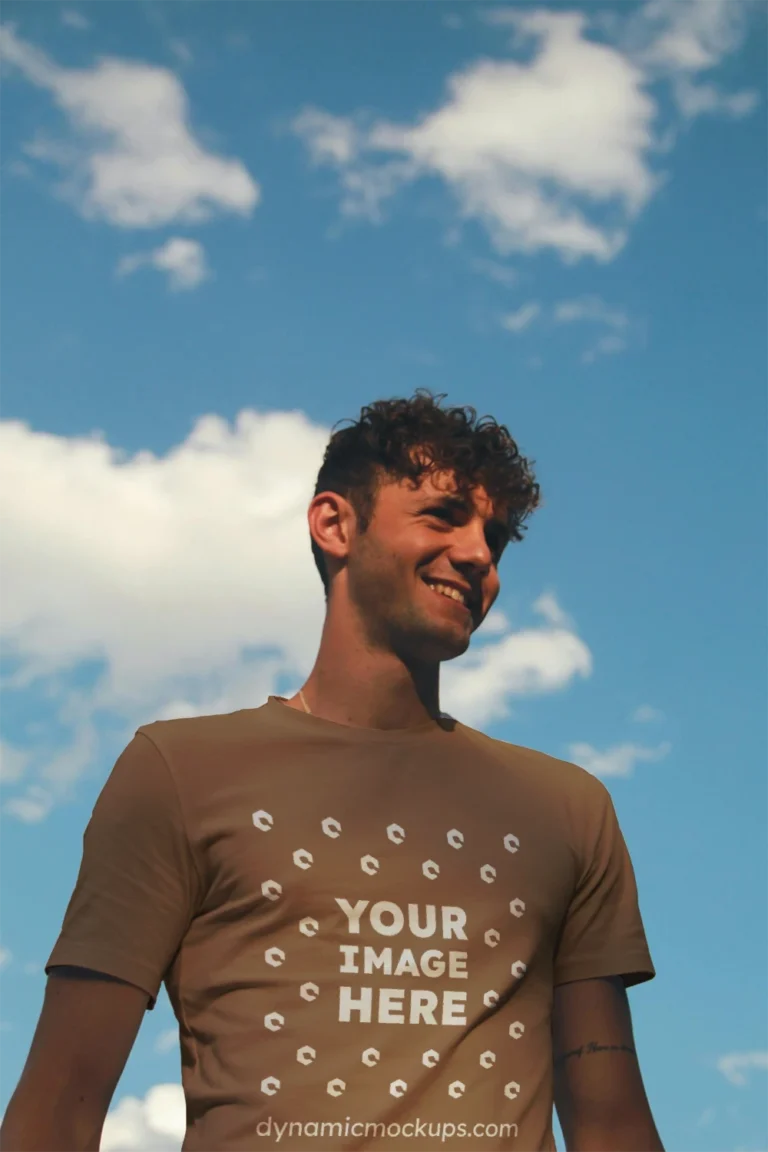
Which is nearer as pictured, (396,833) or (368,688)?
(396,833)

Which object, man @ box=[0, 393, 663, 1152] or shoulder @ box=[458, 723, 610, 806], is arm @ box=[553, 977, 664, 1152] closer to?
man @ box=[0, 393, 663, 1152]

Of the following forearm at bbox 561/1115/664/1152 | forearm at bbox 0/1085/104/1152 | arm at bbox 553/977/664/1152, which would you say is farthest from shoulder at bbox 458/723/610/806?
forearm at bbox 0/1085/104/1152

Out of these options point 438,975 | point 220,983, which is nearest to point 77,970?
point 220,983

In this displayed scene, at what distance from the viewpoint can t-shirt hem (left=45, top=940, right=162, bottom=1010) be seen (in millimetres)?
3662

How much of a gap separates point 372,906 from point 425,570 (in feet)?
3.53

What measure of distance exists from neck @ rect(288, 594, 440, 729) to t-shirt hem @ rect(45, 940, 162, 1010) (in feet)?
3.31

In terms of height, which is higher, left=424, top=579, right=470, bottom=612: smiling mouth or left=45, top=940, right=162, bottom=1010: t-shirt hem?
left=424, top=579, right=470, bottom=612: smiling mouth

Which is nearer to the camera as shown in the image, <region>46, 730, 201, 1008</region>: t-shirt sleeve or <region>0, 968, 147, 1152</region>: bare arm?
<region>0, 968, 147, 1152</region>: bare arm

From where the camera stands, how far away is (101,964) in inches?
144

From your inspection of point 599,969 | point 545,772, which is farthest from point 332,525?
point 599,969

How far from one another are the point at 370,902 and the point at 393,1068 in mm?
440

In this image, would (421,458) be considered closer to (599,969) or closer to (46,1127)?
(599,969)

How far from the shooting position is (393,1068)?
3.55 metres

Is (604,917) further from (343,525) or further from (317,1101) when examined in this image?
(343,525)
